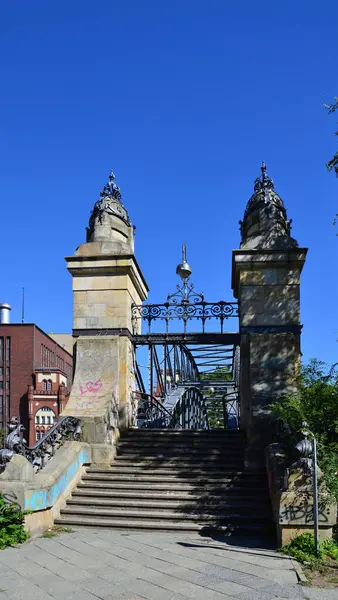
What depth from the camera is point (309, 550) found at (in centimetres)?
689

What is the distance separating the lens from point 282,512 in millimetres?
7336

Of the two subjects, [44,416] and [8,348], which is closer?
[44,416]

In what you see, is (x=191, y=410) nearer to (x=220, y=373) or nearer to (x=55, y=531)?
(x=220, y=373)

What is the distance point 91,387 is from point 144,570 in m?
5.49

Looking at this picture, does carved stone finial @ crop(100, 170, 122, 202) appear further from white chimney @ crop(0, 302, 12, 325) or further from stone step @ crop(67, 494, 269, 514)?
white chimney @ crop(0, 302, 12, 325)

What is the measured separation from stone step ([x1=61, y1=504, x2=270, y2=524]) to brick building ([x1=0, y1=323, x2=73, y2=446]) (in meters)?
46.4

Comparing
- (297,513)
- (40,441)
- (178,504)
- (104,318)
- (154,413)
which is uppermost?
(104,318)

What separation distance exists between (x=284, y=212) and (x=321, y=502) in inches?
272

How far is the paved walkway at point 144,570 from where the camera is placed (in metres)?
5.54

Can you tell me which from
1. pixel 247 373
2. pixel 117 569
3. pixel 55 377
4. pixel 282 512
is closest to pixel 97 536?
pixel 117 569

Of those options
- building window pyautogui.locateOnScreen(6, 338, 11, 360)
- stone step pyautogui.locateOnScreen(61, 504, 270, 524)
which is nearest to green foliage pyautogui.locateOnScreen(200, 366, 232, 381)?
stone step pyautogui.locateOnScreen(61, 504, 270, 524)

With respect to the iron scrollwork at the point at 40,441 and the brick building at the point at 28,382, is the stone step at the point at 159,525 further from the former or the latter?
the brick building at the point at 28,382

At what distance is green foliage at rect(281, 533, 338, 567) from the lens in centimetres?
665

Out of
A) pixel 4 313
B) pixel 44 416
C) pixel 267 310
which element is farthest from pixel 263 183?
pixel 4 313
